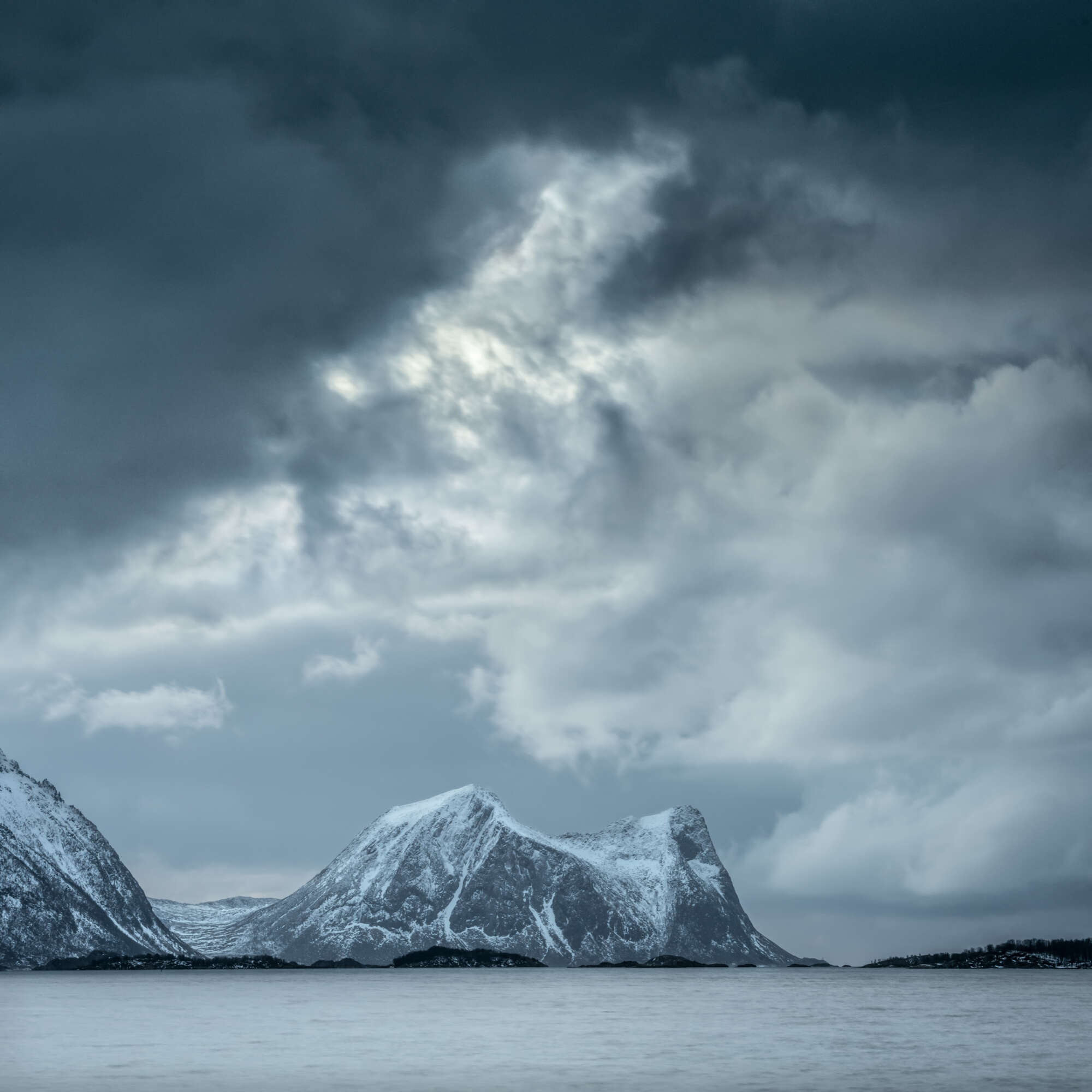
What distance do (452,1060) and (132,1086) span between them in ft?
104

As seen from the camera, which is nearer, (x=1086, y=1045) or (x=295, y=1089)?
(x=295, y=1089)

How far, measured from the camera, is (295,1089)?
80.1 metres

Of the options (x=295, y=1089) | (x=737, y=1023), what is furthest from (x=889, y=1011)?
(x=295, y=1089)

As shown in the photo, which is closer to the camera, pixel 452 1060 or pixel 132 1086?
pixel 132 1086

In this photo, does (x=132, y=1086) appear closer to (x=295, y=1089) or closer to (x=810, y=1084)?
(x=295, y=1089)

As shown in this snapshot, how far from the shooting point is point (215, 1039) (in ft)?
421

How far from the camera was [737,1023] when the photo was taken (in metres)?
161

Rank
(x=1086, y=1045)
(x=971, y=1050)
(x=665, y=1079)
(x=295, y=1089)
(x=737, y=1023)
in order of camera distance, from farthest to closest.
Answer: (x=737, y=1023) < (x=1086, y=1045) < (x=971, y=1050) < (x=665, y=1079) < (x=295, y=1089)

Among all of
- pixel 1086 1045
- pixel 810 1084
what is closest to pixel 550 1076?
pixel 810 1084

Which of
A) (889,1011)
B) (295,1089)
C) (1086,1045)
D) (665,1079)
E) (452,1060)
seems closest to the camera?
(295,1089)

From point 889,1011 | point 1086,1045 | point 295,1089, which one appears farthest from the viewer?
point 889,1011

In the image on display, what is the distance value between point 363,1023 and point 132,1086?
85.8 metres

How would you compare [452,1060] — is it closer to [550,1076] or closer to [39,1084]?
[550,1076]

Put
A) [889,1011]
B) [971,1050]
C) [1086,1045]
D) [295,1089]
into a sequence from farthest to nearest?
[889,1011] → [1086,1045] → [971,1050] → [295,1089]
